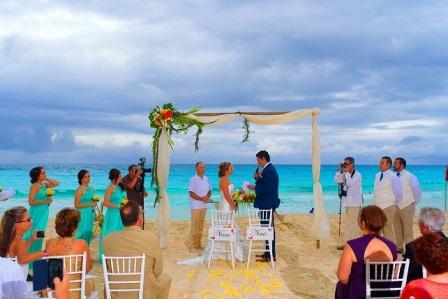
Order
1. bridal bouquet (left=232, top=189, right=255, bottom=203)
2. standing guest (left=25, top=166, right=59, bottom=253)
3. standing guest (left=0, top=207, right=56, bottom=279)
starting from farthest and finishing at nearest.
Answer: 1. bridal bouquet (left=232, top=189, right=255, bottom=203)
2. standing guest (left=25, top=166, right=59, bottom=253)
3. standing guest (left=0, top=207, right=56, bottom=279)

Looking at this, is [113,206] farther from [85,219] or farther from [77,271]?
[77,271]

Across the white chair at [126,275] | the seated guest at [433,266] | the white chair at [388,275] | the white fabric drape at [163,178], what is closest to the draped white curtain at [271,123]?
the white fabric drape at [163,178]

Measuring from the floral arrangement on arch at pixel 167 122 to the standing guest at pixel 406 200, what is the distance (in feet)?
12.6

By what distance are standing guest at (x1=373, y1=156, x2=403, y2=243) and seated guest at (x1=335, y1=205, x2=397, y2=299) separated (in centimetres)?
484

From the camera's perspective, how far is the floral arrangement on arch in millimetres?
9281

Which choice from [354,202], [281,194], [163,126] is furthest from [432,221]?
[281,194]

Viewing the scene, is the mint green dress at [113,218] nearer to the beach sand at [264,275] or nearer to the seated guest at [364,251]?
the beach sand at [264,275]

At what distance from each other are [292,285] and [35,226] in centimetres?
398

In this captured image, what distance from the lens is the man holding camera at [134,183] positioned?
862cm

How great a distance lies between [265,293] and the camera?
6668mm

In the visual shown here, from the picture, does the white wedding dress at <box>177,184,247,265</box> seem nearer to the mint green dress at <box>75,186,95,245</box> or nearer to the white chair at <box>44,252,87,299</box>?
the mint green dress at <box>75,186,95,245</box>

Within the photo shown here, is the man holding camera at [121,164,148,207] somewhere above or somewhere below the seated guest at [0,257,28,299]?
above

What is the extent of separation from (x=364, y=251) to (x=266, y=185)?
458cm

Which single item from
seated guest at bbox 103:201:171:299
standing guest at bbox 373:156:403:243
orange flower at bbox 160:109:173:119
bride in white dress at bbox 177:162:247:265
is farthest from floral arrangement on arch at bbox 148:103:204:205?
seated guest at bbox 103:201:171:299
